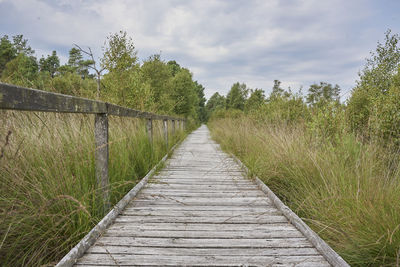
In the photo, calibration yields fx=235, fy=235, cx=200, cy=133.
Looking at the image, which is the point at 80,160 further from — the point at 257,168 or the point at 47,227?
the point at 257,168

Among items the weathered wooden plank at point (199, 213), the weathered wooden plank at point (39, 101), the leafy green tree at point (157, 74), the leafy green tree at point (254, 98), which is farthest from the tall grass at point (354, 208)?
the leafy green tree at point (254, 98)

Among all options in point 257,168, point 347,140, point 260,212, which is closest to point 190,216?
point 260,212

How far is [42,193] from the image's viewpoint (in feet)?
5.91

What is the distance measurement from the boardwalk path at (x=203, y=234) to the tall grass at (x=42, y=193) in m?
0.26

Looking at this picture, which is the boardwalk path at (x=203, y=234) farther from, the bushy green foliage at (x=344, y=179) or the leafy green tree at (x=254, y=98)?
the leafy green tree at (x=254, y=98)

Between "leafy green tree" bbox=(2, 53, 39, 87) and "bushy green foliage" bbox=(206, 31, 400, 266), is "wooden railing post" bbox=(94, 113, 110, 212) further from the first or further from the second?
"bushy green foliage" bbox=(206, 31, 400, 266)

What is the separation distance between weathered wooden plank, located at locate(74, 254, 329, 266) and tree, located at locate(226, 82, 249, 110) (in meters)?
32.9

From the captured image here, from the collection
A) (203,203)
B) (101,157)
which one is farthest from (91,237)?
(203,203)

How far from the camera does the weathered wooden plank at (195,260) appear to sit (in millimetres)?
1609

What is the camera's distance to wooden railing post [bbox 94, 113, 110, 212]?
2.29 m

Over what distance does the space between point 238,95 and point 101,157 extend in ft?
111

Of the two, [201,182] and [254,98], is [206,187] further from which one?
[254,98]

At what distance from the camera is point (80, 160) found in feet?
7.59

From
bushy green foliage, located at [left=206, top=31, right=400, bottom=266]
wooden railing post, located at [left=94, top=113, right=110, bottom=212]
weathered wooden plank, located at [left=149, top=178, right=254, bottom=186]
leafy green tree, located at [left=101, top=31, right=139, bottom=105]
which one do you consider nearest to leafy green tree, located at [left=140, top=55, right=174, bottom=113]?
leafy green tree, located at [left=101, top=31, right=139, bottom=105]
